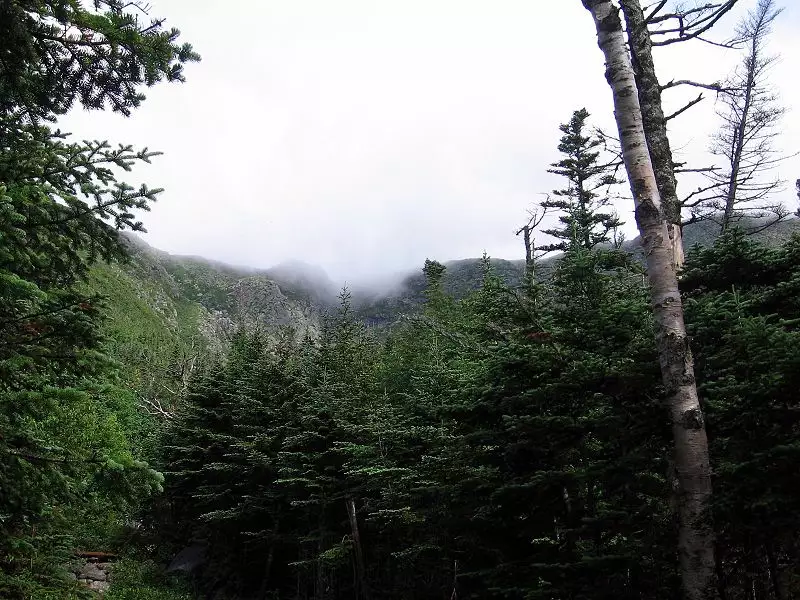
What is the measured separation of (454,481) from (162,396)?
33543 millimetres

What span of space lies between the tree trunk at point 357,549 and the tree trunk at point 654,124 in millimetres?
10044

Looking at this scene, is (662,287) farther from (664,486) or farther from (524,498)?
(524,498)

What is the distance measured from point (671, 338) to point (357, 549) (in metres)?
11.1

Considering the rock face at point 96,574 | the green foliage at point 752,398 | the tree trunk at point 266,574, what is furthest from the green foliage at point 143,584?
the green foliage at point 752,398

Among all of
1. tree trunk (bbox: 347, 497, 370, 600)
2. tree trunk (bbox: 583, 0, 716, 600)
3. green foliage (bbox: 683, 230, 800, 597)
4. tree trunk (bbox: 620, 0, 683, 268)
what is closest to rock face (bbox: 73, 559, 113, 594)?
tree trunk (bbox: 347, 497, 370, 600)

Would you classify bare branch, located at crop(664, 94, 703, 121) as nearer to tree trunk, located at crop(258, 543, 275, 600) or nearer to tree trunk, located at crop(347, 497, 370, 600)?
tree trunk, located at crop(347, 497, 370, 600)

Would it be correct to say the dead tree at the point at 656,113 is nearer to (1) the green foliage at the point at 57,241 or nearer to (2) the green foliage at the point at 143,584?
(1) the green foliage at the point at 57,241

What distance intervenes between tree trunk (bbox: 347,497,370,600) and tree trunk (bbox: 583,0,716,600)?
33.7 ft

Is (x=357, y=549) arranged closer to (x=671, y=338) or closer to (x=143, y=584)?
(x=143, y=584)

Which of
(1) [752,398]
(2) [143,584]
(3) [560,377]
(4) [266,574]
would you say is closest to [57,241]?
(3) [560,377]

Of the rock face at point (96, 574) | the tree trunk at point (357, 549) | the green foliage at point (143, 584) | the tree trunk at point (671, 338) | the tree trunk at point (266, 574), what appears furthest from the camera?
the tree trunk at point (266, 574)

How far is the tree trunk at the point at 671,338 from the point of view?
459cm

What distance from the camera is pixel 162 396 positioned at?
123 feet

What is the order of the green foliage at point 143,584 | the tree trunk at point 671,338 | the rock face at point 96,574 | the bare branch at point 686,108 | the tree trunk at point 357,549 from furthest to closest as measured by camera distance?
the green foliage at point 143,584 < the rock face at point 96,574 < the tree trunk at point 357,549 < the bare branch at point 686,108 < the tree trunk at point 671,338
